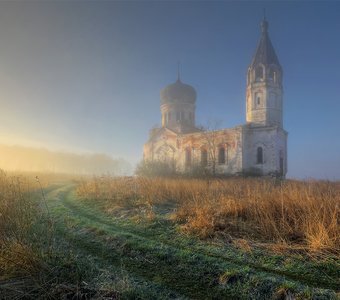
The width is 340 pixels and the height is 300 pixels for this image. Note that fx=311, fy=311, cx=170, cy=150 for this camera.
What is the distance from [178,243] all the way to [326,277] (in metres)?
2.66

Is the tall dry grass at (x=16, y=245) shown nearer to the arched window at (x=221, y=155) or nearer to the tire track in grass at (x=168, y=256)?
the tire track in grass at (x=168, y=256)

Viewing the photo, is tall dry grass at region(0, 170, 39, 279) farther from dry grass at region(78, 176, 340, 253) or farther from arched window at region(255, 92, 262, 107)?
arched window at region(255, 92, 262, 107)

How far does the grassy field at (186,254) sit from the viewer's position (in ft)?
13.6

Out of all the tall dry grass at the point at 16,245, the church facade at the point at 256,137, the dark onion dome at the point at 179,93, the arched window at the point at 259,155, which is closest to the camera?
the tall dry grass at the point at 16,245

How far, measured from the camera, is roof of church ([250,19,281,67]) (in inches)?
1257

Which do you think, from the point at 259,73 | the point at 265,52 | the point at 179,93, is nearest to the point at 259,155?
the point at 259,73

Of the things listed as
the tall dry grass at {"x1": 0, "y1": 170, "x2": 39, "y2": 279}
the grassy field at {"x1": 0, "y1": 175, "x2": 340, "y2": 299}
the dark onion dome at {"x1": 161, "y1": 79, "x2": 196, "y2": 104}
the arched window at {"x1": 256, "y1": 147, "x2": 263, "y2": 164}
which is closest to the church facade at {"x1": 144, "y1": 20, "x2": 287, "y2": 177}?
the arched window at {"x1": 256, "y1": 147, "x2": 263, "y2": 164}

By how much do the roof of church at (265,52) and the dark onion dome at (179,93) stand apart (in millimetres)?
9417

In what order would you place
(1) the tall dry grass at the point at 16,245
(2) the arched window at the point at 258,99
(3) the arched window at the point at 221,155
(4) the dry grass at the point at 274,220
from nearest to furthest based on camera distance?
(1) the tall dry grass at the point at 16,245, (4) the dry grass at the point at 274,220, (2) the arched window at the point at 258,99, (3) the arched window at the point at 221,155

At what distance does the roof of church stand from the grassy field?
27.2 meters

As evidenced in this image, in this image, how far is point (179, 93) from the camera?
39156 mm

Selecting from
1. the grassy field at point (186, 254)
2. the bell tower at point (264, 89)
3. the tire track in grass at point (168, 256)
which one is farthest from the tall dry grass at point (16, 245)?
the bell tower at point (264, 89)

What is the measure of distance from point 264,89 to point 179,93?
11566mm

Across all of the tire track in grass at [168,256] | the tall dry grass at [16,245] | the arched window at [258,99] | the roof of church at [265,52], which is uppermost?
the roof of church at [265,52]
